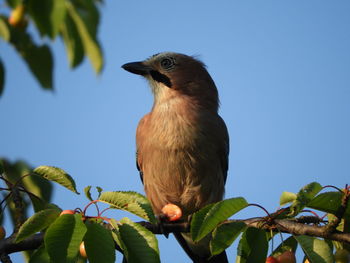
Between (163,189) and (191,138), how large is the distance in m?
0.61

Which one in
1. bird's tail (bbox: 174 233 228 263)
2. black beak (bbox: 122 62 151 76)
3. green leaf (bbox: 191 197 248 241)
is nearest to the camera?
green leaf (bbox: 191 197 248 241)

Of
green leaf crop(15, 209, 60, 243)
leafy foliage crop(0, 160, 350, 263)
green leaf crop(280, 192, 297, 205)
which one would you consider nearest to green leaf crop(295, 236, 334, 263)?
leafy foliage crop(0, 160, 350, 263)

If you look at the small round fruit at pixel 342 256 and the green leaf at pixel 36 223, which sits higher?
the green leaf at pixel 36 223

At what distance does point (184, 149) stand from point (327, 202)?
228cm

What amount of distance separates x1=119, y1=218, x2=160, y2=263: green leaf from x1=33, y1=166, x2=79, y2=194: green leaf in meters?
0.58

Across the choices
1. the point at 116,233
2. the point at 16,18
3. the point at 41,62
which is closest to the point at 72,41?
the point at 41,62

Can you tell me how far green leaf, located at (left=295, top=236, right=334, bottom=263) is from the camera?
2.69 m

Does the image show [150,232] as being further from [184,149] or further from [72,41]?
[184,149]

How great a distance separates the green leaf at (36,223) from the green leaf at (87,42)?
3.14ft

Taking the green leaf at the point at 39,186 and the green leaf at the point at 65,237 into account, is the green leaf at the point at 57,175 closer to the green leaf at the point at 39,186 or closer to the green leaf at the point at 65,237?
the green leaf at the point at 39,186

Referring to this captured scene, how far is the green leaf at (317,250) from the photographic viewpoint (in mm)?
2686

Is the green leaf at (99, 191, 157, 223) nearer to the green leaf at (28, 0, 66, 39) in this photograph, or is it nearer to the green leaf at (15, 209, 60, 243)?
the green leaf at (15, 209, 60, 243)

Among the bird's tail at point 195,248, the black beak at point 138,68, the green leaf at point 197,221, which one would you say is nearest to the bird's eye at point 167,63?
the black beak at point 138,68

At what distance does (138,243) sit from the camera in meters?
2.80
